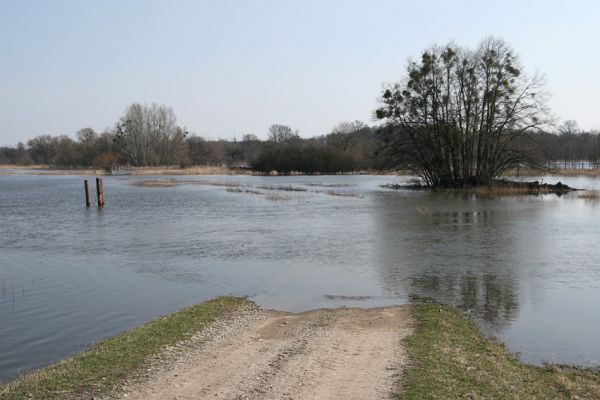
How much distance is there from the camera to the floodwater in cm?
1019

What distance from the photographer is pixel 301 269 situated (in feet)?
52.6

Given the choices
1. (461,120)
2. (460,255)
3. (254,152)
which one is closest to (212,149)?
(254,152)

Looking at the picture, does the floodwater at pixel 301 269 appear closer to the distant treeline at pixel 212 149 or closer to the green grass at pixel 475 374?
the green grass at pixel 475 374

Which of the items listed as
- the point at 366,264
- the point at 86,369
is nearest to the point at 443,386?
the point at 86,369

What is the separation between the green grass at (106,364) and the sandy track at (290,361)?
1.34ft

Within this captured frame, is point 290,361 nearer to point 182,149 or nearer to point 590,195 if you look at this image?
point 590,195

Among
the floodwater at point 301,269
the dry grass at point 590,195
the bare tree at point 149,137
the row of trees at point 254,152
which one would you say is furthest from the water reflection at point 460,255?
the bare tree at point 149,137

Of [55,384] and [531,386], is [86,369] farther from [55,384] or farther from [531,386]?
[531,386]

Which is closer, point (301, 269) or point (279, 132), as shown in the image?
point (301, 269)

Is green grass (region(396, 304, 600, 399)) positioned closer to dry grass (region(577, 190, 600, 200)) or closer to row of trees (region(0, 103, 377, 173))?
dry grass (region(577, 190, 600, 200))

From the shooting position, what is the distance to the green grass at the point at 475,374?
6.38 meters

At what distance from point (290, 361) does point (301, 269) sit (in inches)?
333

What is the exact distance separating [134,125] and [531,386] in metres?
130

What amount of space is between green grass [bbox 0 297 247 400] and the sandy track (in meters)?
0.41
